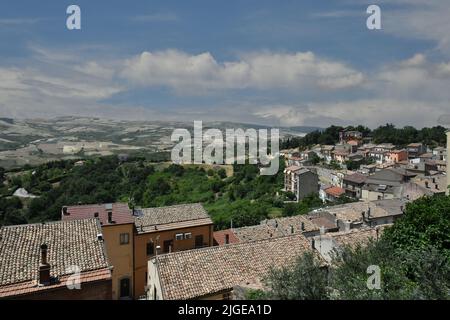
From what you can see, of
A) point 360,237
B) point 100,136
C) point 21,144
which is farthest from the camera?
point 100,136

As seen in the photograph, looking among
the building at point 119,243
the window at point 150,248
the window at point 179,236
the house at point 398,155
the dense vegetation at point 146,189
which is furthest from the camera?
the house at point 398,155

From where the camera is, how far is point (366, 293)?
6719 millimetres

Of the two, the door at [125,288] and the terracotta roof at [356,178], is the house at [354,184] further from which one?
the door at [125,288]

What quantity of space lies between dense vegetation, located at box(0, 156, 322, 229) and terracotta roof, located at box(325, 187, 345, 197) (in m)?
2.69

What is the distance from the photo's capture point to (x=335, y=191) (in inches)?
2092

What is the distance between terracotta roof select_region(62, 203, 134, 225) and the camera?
57.5 ft

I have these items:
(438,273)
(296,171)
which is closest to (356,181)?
(296,171)

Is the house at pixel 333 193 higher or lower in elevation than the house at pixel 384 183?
lower

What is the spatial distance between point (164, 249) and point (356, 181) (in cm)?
4160

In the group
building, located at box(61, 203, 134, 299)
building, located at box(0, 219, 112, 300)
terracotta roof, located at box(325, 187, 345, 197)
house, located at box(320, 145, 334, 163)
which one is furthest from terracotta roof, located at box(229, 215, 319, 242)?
house, located at box(320, 145, 334, 163)

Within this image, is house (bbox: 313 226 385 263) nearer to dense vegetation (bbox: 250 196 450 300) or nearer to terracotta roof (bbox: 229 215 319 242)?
dense vegetation (bbox: 250 196 450 300)

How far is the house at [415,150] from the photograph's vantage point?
240ft

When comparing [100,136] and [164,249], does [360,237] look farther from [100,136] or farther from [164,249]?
[100,136]

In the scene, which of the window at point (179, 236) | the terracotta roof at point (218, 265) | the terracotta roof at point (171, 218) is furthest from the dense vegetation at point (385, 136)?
the terracotta roof at point (218, 265)
